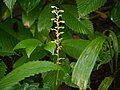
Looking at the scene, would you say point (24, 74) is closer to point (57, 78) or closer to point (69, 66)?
point (57, 78)

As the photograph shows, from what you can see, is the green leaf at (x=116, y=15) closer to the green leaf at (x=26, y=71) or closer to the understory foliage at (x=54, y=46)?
the understory foliage at (x=54, y=46)

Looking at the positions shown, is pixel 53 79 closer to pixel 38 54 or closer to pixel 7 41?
pixel 38 54

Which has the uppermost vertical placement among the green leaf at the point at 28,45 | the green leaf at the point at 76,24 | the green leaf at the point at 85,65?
the green leaf at the point at 76,24

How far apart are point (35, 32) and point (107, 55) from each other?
35cm

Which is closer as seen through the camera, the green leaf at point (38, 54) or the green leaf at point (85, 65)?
the green leaf at point (85, 65)

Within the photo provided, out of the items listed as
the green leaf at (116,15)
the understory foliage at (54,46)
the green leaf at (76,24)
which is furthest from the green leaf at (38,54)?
the green leaf at (116,15)

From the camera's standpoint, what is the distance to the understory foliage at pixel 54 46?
3.13 ft

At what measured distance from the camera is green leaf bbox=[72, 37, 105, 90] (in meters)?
Result: 0.96

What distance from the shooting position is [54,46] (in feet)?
3.25

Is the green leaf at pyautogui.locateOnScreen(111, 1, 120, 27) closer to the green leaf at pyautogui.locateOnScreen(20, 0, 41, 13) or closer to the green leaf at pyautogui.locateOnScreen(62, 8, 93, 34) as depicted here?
the green leaf at pyautogui.locateOnScreen(62, 8, 93, 34)

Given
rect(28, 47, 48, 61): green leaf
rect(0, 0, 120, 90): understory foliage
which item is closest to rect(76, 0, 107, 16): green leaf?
rect(0, 0, 120, 90): understory foliage

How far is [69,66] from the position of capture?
117cm

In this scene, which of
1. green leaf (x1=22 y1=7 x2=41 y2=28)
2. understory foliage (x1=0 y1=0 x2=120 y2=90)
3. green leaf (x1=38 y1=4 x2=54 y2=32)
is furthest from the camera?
green leaf (x1=22 y1=7 x2=41 y2=28)

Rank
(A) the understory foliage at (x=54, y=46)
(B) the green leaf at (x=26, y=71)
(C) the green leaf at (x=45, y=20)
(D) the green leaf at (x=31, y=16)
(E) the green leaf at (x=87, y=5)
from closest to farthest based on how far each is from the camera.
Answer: (B) the green leaf at (x=26, y=71)
(A) the understory foliage at (x=54, y=46)
(E) the green leaf at (x=87, y=5)
(C) the green leaf at (x=45, y=20)
(D) the green leaf at (x=31, y=16)
